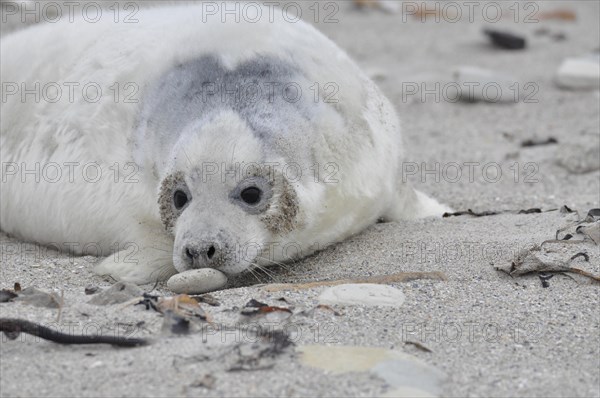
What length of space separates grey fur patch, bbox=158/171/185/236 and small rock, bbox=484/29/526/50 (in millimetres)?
7082

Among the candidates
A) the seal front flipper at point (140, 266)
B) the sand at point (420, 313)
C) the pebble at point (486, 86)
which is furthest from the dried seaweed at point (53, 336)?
the pebble at point (486, 86)

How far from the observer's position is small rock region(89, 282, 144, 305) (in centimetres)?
344

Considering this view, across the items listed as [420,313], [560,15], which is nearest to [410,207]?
[420,313]

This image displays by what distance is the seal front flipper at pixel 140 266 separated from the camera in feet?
13.4

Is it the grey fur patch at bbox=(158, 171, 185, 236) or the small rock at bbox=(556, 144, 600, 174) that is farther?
the small rock at bbox=(556, 144, 600, 174)

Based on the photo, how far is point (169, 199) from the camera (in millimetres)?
3924

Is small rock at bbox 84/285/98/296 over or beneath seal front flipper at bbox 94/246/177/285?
over

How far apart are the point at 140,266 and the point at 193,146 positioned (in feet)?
2.16

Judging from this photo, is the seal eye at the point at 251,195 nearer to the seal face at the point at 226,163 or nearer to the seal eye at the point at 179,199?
the seal face at the point at 226,163

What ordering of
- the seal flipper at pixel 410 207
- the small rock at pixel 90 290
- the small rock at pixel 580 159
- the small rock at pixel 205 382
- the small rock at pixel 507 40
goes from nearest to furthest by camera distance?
the small rock at pixel 205 382
the small rock at pixel 90 290
the seal flipper at pixel 410 207
the small rock at pixel 580 159
the small rock at pixel 507 40

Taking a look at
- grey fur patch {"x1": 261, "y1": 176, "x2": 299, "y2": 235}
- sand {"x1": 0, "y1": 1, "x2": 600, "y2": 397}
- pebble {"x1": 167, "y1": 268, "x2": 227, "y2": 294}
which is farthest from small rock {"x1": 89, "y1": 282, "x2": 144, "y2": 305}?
grey fur patch {"x1": 261, "y1": 176, "x2": 299, "y2": 235}

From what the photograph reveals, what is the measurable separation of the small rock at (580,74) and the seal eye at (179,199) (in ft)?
18.0

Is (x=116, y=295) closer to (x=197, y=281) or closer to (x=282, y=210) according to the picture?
(x=197, y=281)

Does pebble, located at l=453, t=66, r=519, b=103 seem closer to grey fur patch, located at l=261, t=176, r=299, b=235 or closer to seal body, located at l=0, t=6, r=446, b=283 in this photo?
seal body, located at l=0, t=6, r=446, b=283
